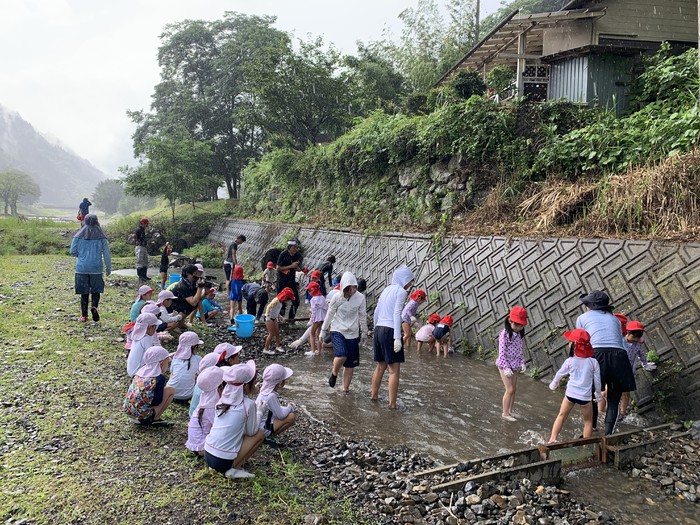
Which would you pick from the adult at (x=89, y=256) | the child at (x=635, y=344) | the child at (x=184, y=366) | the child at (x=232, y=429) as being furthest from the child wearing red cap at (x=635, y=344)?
the adult at (x=89, y=256)

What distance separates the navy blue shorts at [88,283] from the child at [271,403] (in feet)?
19.5

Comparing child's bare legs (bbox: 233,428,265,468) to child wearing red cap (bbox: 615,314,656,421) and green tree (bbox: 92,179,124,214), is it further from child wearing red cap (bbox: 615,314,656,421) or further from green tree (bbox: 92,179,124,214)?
green tree (bbox: 92,179,124,214)

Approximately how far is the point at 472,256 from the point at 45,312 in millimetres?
9968

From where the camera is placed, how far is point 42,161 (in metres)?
151

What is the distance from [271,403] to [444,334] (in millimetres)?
5360

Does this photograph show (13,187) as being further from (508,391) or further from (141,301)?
(508,391)

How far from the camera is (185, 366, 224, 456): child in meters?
4.32

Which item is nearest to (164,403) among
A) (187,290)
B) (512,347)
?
(187,290)

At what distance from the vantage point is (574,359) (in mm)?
5371

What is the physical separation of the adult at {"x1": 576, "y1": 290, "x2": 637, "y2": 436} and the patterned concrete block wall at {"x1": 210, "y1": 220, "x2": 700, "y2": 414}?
108cm

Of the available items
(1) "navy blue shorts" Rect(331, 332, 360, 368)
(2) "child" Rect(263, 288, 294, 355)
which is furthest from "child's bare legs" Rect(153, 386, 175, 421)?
(2) "child" Rect(263, 288, 294, 355)

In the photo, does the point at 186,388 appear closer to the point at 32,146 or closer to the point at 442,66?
the point at 442,66

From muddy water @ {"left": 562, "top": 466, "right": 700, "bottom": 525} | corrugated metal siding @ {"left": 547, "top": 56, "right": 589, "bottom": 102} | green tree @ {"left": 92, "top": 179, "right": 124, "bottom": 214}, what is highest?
green tree @ {"left": 92, "top": 179, "right": 124, "bottom": 214}

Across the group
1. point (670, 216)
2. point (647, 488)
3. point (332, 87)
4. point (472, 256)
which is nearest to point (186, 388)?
point (647, 488)
